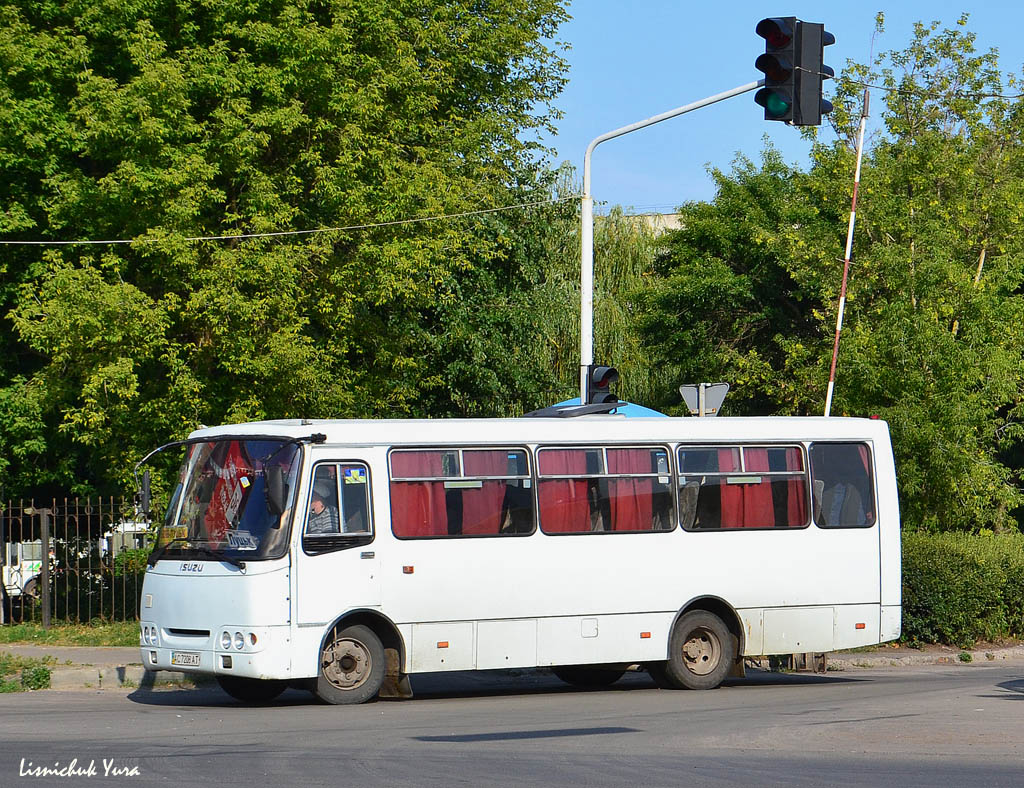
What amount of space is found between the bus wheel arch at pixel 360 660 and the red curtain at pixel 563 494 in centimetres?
205

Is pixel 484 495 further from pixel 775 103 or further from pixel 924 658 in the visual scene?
pixel 924 658

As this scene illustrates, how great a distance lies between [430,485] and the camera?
1433cm

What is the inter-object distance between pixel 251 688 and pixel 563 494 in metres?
3.79

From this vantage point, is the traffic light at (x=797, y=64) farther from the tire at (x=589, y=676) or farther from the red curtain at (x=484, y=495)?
the tire at (x=589, y=676)

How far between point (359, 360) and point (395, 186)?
15.9ft

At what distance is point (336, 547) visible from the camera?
1363cm

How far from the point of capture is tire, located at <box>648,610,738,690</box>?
51.0ft

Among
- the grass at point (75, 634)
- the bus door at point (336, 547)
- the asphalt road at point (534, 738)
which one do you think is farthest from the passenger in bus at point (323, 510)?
the grass at point (75, 634)

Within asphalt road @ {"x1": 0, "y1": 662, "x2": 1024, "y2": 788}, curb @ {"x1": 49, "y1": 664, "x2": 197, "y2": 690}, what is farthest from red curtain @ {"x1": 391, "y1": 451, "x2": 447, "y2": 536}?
curb @ {"x1": 49, "y1": 664, "x2": 197, "y2": 690}

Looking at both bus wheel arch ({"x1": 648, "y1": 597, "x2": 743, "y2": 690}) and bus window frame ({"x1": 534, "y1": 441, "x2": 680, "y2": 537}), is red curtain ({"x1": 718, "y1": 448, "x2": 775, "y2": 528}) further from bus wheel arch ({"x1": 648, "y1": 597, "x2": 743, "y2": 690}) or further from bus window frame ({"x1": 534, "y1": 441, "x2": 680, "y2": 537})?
bus wheel arch ({"x1": 648, "y1": 597, "x2": 743, "y2": 690})

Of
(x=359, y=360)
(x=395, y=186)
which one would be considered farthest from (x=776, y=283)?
(x=395, y=186)

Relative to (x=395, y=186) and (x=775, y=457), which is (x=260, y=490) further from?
(x=395, y=186)

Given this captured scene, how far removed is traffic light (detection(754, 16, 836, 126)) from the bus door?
233 inches

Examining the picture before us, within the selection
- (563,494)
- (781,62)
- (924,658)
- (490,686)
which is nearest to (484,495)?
(563,494)
